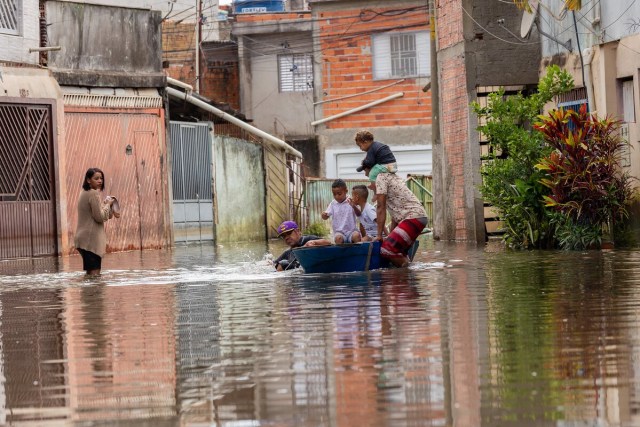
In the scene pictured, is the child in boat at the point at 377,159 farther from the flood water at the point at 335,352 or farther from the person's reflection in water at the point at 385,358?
the person's reflection in water at the point at 385,358

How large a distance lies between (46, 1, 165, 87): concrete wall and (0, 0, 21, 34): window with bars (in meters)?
1.13

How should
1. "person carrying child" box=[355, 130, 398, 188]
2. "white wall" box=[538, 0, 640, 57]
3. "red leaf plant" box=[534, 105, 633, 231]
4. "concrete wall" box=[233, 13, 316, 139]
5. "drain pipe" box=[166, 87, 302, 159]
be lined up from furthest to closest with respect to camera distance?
1. "concrete wall" box=[233, 13, 316, 139]
2. "drain pipe" box=[166, 87, 302, 159]
3. "white wall" box=[538, 0, 640, 57]
4. "red leaf plant" box=[534, 105, 633, 231]
5. "person carrying child" box=[355, 130, 398, 188]

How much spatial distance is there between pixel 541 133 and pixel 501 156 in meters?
4.22

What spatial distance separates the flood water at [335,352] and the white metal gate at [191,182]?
17.9 meters

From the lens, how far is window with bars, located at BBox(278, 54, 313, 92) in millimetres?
43781

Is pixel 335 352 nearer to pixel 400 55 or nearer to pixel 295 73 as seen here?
pixel 400 55

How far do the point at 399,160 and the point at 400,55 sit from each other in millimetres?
3327

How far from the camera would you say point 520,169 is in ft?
72.5

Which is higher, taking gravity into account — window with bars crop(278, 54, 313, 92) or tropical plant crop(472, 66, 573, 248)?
window with bars crop(278, 54, 313, 92)

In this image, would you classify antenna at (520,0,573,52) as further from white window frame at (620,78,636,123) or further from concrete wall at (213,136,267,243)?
concrete wall at (213,136,267,243)

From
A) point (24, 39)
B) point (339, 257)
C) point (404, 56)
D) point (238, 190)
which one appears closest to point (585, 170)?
point (339, 257)

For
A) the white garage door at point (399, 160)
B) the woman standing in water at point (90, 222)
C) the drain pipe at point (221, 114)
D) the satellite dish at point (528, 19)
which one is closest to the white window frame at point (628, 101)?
the satellite dish at point (528, 19)

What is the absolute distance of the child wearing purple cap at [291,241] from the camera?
17219 mm

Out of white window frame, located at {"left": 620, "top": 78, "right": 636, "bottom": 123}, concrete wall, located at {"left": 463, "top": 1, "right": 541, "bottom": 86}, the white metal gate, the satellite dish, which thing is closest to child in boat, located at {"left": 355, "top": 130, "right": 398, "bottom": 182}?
white window frame, located at {"left": 620, "top": 78, "right": 636, "bottom": 123}
